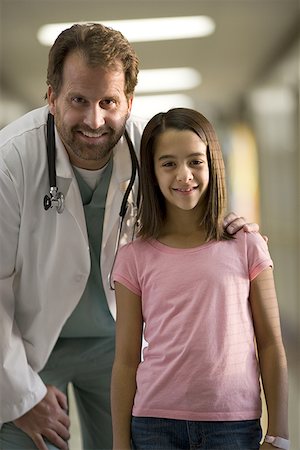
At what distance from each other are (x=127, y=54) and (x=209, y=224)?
445 millimetres

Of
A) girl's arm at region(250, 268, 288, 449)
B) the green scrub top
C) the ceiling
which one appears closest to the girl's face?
girl's arm at region(250, 268, 288, 449)

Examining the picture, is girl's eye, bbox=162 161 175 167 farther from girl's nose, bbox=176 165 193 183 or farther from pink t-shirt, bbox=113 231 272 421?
pink t-shirt, bbox=113 231 272 421

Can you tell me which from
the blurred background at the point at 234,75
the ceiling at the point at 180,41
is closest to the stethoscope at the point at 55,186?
the blurred background at the point at 234,75

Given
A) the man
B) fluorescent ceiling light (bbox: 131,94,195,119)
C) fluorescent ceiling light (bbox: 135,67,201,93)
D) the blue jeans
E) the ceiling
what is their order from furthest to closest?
fluorescent ceiling light (bbox: 131,94,195,119)
fluorescent ceiling light (bbox: 135,67,201,93)
the ceiling
the man
the blue jeans

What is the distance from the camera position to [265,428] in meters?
1.40

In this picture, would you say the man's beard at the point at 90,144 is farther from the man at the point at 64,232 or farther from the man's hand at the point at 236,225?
the man's hand at the point at 236,225

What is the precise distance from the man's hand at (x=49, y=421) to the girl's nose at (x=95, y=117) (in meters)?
0.70

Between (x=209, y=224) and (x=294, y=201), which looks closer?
(x=209, y=224)

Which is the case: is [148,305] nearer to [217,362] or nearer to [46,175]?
[217,362]

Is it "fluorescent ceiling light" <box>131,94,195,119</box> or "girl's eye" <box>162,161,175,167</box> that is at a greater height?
"fluorescent ceiling light" <box>131,94,195,119</box>

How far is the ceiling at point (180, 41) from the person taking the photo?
4.70 meters

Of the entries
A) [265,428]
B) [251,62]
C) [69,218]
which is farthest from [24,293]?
[251,62]

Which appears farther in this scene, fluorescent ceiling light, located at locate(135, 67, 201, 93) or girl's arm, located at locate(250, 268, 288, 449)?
fluorescent ceiling light, located at locate(135, 67, 201, 93)

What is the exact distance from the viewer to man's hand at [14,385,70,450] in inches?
66.2
